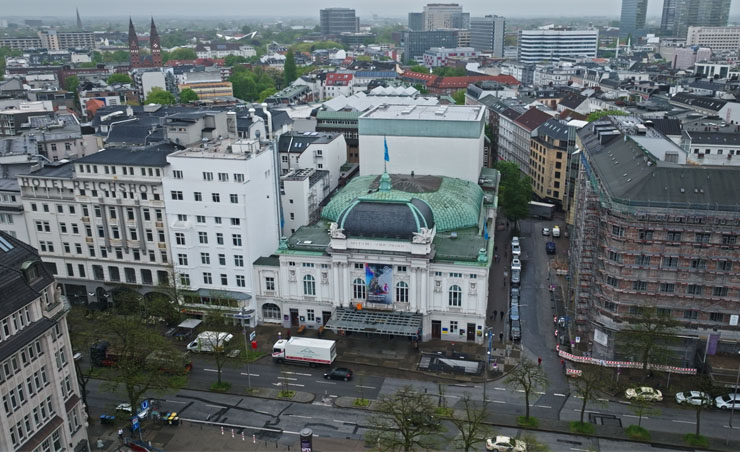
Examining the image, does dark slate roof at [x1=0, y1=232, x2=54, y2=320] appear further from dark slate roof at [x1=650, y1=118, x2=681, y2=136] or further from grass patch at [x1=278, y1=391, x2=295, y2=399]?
dark slate roof at [x1=650, y1=118, x2=681, y2=136]

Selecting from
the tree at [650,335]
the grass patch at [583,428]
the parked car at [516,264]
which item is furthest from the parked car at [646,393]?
the parked car at [516,264]

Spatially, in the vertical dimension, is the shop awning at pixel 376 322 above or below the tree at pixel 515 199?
below

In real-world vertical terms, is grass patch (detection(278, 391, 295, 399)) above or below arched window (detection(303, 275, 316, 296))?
below

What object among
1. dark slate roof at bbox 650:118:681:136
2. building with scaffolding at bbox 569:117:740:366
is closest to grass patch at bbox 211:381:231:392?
building with scaffolding at bbox 569:117:740:366

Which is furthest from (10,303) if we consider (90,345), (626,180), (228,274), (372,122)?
(372,122)

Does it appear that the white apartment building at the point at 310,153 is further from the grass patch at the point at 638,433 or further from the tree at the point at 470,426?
the grass patch at the point at 638,433

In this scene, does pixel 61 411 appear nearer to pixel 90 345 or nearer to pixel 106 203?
pixel 90 345
